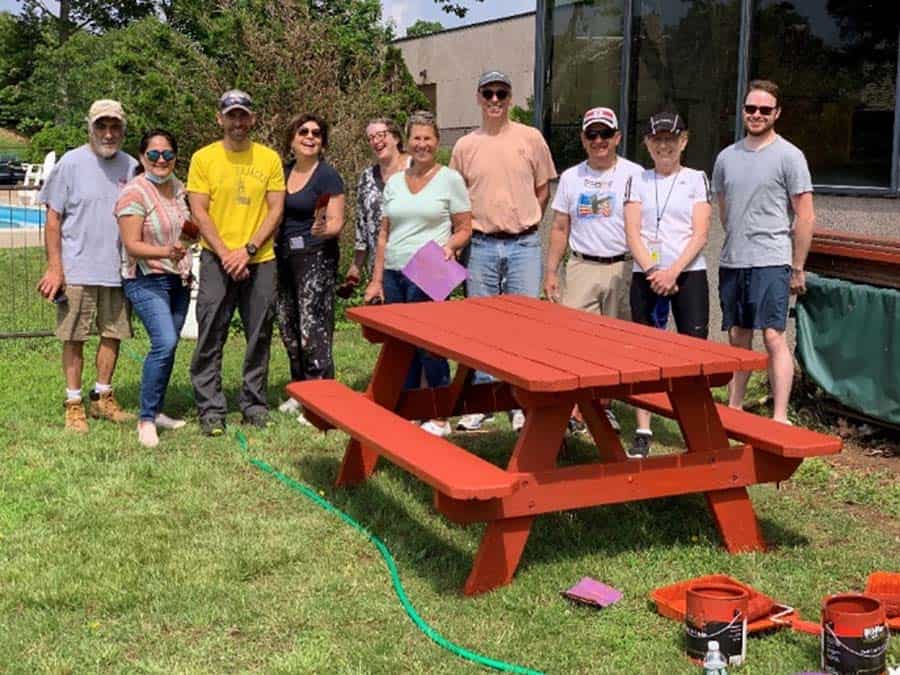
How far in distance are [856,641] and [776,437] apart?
127cm

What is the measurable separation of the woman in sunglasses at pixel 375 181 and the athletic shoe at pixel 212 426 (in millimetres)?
1045

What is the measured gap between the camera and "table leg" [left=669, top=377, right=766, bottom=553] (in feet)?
14.7

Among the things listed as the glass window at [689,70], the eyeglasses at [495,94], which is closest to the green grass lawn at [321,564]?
the eyeglasses at [495,94]

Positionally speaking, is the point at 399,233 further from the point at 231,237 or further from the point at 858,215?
the point at 858,215

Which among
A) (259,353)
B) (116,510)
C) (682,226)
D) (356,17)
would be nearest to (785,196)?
(682,226)

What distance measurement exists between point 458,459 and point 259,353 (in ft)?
8.95

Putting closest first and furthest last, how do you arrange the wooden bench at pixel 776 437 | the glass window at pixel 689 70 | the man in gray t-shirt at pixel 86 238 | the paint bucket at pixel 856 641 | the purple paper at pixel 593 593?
the paint bucket at pixel 856 641 → the purple paper at pixel 593 593 → the wooden bench at pixel 776 437 → the man in gray t-shirt at pixel 86 238 → the glass window at pixel 689 70

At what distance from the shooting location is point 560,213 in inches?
244

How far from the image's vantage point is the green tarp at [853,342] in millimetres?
5977

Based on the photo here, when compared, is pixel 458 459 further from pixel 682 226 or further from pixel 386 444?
pixel 682 226

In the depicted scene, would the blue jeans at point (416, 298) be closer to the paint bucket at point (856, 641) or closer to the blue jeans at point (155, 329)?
the blue jeans at point (155, 329)

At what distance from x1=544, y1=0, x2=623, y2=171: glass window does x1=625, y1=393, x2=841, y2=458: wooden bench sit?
17.1ft

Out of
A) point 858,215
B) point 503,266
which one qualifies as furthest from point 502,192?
point 858,215

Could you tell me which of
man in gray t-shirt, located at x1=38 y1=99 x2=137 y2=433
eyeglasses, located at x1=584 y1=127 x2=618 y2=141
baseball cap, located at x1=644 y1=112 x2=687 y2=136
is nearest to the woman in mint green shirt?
eyeglasses, located at x1=584 y1=127 x2=618 y2=141
